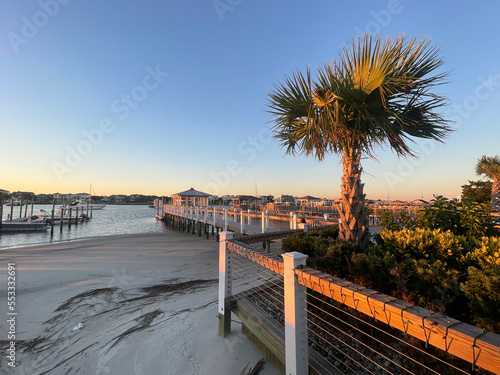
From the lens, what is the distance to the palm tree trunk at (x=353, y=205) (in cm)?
376

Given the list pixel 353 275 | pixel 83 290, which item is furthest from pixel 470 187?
pixel 83 290

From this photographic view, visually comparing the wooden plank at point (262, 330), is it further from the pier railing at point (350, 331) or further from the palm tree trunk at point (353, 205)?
the palm tree trunk at point (353, 205)

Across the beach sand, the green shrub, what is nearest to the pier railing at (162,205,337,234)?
the beach sand

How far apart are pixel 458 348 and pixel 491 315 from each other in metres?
1.18

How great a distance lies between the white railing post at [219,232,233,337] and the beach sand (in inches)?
6.4

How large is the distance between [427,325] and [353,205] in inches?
114

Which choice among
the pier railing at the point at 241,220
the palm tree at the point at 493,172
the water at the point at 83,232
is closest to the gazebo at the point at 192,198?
the pier railing at the point at 241,220

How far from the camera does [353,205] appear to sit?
12.5 ft

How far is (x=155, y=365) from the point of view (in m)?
2.67

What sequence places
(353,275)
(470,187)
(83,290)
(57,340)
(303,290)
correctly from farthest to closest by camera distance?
(470,187) < (83,290) < (57,340) < (353,275) < (303,290)

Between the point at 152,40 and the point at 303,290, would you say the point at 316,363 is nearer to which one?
the point at 303,290

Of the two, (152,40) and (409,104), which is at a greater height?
(152,40)

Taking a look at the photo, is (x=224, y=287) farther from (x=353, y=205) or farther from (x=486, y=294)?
(x=486, y=294)

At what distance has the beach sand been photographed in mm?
2744
